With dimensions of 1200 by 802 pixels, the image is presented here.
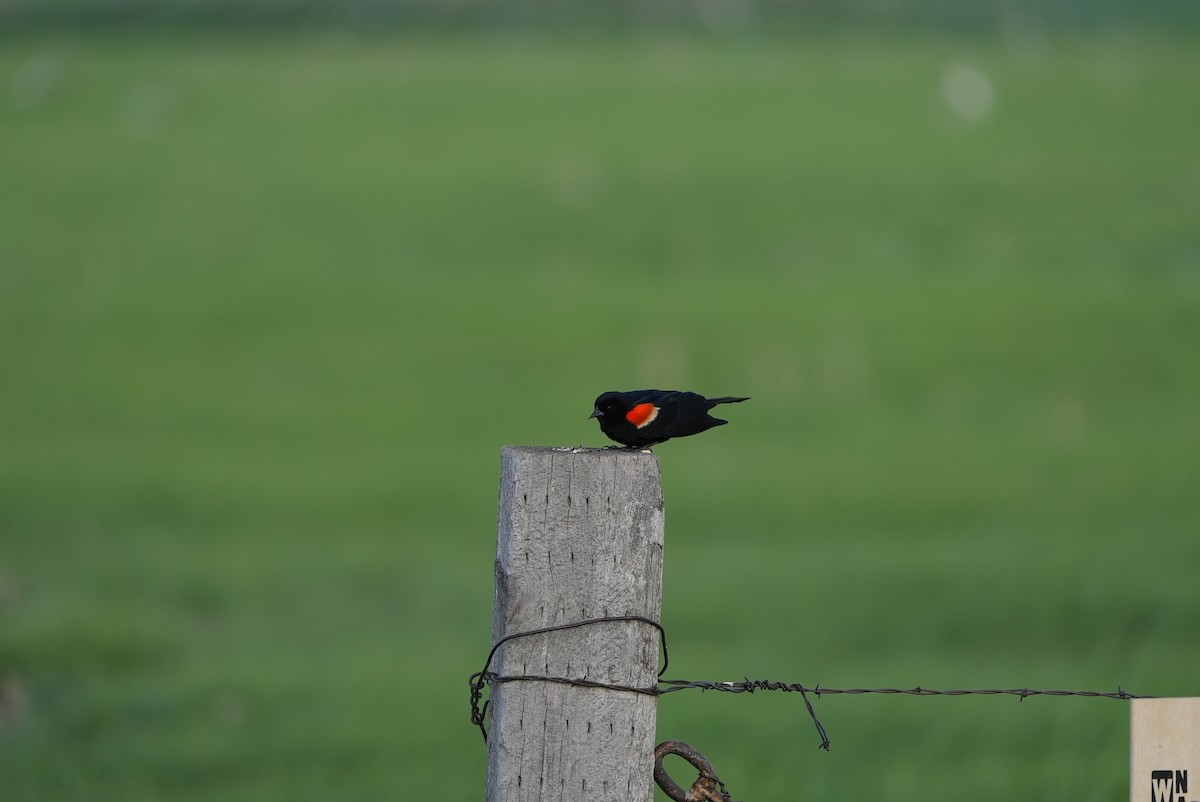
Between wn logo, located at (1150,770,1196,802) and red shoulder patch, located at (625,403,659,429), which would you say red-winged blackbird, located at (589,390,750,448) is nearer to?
red shoulder patch, located at (625,403,659,429)

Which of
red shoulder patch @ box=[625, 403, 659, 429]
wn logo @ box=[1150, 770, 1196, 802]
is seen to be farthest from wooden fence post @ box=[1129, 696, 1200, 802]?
red shoulder patch @ box=[625, 403, 659, 429]

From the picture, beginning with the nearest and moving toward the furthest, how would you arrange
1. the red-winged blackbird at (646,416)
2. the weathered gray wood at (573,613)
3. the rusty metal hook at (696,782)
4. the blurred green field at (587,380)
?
the weathered gray wood at (573,613), the rusty metal hook at (696,782), the red-winged blackbird at (646,416), the blurred green field at (587,380)

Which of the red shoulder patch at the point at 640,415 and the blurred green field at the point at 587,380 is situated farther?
the blurred green field at the point at 587,380

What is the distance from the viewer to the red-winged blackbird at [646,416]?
381cm

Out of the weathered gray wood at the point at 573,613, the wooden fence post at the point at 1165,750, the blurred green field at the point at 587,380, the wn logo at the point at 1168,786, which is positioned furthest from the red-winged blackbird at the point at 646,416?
the blurred green field at the point at 587,380

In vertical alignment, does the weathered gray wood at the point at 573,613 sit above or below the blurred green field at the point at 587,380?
below

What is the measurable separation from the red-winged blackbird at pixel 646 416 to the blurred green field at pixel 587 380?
3743 mm

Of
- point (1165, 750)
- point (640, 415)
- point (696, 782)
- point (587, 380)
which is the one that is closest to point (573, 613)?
point (696, 782)

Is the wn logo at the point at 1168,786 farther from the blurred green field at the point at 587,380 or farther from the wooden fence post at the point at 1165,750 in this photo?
the blurred green field at the point at 587,380

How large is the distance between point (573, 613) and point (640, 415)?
797 millimetres

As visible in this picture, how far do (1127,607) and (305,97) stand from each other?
53.3 feet

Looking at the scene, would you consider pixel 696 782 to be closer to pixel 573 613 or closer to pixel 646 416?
pixel 573 613

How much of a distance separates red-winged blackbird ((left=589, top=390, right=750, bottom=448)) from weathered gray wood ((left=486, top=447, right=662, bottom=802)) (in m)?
0.62

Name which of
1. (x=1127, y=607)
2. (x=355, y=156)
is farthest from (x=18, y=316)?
(x=1127, y=607)
